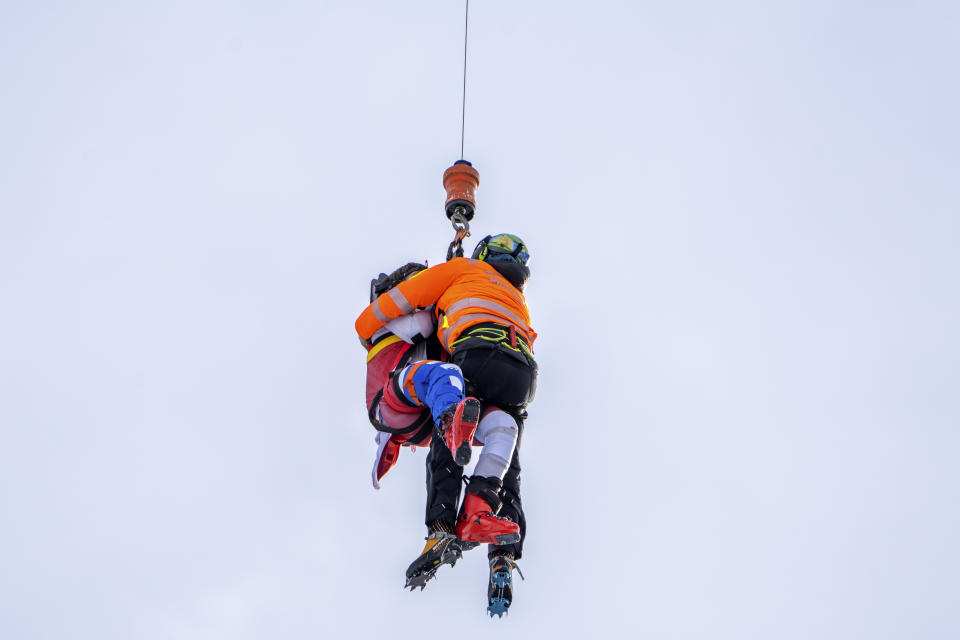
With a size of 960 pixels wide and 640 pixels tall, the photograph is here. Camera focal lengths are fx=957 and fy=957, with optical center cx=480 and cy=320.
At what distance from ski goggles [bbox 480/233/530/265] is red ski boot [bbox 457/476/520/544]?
193 centimetres

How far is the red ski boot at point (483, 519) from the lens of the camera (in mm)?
5812

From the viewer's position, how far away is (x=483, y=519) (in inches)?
230

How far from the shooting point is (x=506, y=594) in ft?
20.3

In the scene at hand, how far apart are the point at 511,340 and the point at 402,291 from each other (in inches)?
34.4

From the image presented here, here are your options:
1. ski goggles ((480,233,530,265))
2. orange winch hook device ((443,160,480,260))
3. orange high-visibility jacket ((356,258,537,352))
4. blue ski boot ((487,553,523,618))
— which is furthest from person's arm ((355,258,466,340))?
blue ski boot ((487,553,523,618))

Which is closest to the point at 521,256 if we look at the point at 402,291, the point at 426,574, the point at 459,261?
the point at 459,261

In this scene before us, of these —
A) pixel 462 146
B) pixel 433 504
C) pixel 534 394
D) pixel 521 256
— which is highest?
pixel 462 146

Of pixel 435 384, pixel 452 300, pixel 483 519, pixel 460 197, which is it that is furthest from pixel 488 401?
pixel 460 197

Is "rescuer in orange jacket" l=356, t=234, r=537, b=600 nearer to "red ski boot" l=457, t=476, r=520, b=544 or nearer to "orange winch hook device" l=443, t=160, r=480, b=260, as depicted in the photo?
"red ski boot" l=457, t=476, r=520, b=544

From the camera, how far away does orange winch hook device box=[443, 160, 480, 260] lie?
7.96m

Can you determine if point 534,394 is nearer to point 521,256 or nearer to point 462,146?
point 521,256

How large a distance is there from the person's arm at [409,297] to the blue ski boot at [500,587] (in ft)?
6.00

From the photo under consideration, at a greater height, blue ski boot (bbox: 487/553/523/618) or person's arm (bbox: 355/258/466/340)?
person's arm (bbox: 355/258/466/340)

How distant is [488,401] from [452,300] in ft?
2.47
